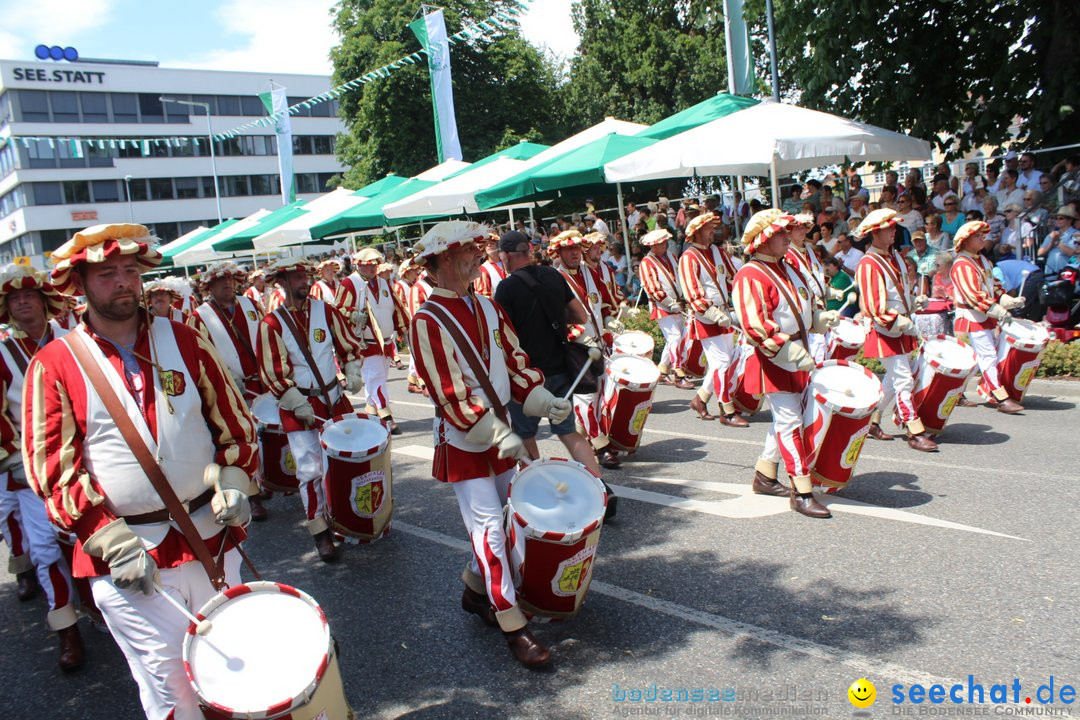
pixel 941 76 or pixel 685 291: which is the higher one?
pixel 941 76

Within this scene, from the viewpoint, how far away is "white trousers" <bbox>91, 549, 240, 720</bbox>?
3.14 m

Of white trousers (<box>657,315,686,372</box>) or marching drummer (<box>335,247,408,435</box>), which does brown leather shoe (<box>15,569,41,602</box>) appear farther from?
white trousers (<box>657,315,686,372</box>)

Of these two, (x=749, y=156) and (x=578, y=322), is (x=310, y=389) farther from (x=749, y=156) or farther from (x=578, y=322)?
(x=749, y=156)

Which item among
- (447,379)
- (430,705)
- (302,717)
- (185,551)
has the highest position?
(447,379)

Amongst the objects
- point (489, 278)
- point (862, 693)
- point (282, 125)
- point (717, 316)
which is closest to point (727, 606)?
point (862, 693)

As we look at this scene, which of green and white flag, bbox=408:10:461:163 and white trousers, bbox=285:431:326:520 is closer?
white trousers, bbox=285:431:326:520

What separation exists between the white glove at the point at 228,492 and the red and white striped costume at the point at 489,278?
7.06 meters

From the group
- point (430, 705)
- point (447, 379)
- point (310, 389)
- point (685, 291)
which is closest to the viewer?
point (430, 705)

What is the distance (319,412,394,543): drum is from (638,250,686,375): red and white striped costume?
533 cm

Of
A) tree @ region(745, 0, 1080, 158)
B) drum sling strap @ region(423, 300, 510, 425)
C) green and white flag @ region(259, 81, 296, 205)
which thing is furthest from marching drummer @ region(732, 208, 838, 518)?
green and white flag @ region(259, 81, 296, 205)

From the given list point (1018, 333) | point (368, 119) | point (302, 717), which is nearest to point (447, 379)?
point (302, 717)

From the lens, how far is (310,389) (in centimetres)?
633

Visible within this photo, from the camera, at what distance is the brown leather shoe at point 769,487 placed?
6418mm

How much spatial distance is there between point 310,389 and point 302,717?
3.57 m
